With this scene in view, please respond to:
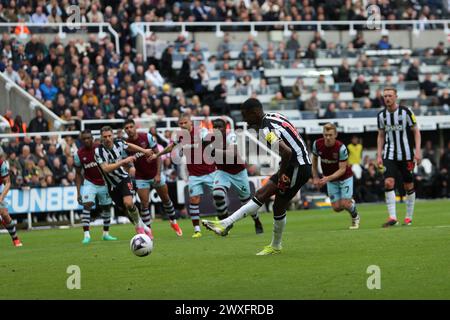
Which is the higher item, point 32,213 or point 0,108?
point 0,108

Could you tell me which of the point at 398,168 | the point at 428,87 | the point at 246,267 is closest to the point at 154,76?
the point at 428,87

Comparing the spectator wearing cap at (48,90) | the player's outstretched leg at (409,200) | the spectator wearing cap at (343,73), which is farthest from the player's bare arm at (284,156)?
the spectator wearing cap at (343,73)

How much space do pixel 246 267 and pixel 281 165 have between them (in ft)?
5.26

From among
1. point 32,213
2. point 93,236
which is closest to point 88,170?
point 93,236

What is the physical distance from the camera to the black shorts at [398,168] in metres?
19.1

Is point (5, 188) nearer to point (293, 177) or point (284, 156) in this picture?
point (293, 177)

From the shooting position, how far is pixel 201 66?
3406 cm

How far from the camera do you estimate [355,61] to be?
3772cm

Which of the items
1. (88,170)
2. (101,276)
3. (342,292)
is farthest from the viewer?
(88,170)

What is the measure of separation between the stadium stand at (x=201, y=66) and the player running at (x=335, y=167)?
33.6 feet

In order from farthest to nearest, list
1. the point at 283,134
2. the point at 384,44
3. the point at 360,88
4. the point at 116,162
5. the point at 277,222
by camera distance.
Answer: the point at 384,44
the point at 360,88
the point at 116,162
the point at 277,222
the point at 283,134

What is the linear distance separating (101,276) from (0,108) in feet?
63.4

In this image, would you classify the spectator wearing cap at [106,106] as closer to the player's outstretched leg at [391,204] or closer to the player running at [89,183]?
the player running at [89,183]
